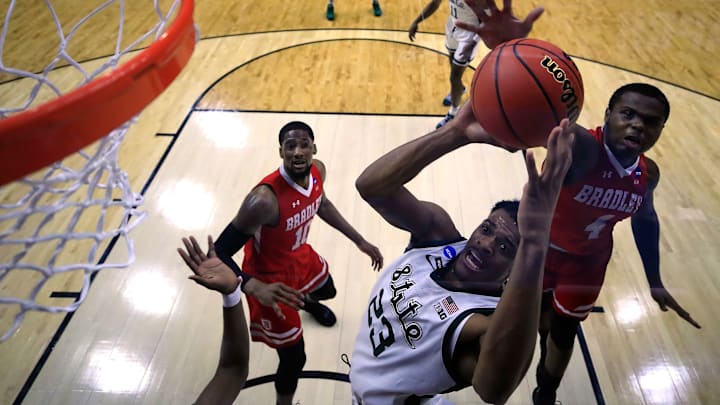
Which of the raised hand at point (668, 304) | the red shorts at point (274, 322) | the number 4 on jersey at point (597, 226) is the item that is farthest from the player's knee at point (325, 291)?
the raised hand at point (668, 304)

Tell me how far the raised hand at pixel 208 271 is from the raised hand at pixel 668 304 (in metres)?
2.01

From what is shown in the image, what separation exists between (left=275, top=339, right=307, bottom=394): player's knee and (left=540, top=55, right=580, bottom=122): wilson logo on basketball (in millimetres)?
1254

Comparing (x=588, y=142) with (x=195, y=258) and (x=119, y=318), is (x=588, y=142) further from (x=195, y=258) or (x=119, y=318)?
(x=119, y=318)

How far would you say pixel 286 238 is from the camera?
6.62 feet

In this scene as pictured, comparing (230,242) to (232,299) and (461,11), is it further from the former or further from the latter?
(461,11)

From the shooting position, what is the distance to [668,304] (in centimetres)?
247

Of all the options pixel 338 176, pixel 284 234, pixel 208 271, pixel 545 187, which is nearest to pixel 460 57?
pixel 338 176

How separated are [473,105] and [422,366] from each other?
0.71 meters

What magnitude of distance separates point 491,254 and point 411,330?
310 millimetres

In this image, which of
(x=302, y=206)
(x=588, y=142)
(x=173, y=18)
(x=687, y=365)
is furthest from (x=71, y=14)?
(x=687, y=365)

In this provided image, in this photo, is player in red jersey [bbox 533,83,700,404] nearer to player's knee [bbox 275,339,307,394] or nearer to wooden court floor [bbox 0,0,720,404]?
wooden court floor [bbox 0,0,720,404]

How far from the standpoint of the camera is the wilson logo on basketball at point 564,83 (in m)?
1.45

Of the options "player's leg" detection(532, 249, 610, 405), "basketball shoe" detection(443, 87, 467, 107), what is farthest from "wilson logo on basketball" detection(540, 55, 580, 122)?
"basketball shoe" detection(443, 87, 467, 107)

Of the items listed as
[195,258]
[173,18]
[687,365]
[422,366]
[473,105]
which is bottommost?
[687,365]
